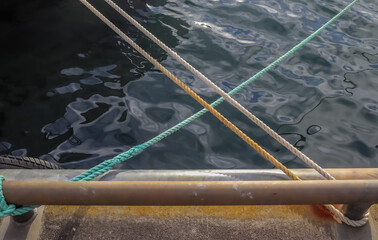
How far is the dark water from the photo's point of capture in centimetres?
313

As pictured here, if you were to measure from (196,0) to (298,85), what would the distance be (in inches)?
102

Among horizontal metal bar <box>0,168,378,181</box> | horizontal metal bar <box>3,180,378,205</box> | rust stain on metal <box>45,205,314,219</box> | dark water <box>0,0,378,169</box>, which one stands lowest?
dark water <box>0,0,378,169</box>

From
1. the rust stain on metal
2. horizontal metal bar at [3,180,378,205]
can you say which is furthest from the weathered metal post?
horizontal metal bar at [3,180,378,205]

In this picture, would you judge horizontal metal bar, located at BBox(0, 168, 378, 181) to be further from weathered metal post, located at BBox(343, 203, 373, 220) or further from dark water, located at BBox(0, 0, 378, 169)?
dark water, located at BBox(0, 0, 378, 169)

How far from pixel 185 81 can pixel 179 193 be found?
9.21 ft

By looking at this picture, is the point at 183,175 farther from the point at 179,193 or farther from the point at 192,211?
the point at 179,193

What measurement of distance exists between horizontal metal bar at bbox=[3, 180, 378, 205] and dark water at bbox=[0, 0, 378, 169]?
1697 mm

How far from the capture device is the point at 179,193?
4.14ft

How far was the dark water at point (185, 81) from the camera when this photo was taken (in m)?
3.13

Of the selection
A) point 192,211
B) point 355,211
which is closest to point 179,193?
point 192,211

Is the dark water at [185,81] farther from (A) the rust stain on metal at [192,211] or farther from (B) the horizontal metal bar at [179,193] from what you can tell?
(B) the horizontal metal bar at [179,193]

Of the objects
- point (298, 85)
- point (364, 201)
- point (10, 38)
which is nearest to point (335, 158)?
point (298, 85)

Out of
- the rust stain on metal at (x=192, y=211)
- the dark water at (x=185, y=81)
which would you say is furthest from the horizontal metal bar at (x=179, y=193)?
the dark water at (x=185, y=81)

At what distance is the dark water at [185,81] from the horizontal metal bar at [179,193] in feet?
5.57
